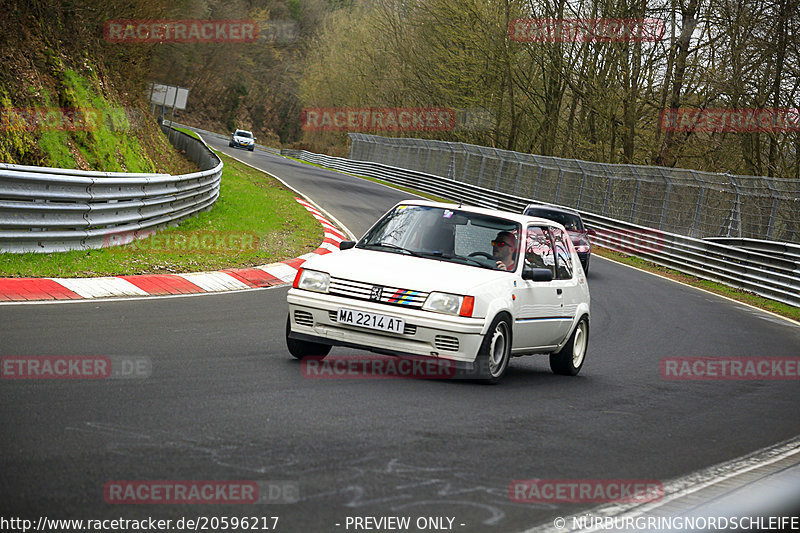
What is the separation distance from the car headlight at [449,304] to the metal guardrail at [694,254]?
A: 16206mm

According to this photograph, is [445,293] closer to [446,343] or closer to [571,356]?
[446,343]

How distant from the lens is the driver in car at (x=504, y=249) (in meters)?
8.49

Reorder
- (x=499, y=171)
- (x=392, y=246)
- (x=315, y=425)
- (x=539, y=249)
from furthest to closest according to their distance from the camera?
1. (x=499, y=171)
2. (x=539, y=249)
3. (x=392, y=246)
4. (x=315, y=425)

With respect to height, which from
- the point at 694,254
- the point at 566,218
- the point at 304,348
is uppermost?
the point at 566,218

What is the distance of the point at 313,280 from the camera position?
7.88 meters

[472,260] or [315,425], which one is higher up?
[472,260]

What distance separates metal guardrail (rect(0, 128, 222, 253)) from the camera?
11.8 m

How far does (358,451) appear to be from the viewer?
5.14 m

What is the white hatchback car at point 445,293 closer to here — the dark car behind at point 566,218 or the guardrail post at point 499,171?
the dark car behind at point 566,218

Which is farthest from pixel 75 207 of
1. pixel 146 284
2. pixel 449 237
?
pixel 449 237

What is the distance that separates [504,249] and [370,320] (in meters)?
1.76

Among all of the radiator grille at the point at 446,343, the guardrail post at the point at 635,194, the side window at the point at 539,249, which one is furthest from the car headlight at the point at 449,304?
the guardrail post at the point at 635,194

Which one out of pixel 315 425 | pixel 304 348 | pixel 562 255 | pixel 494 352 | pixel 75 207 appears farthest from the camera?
pixel 75 207

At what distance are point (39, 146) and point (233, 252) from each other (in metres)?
3.68
